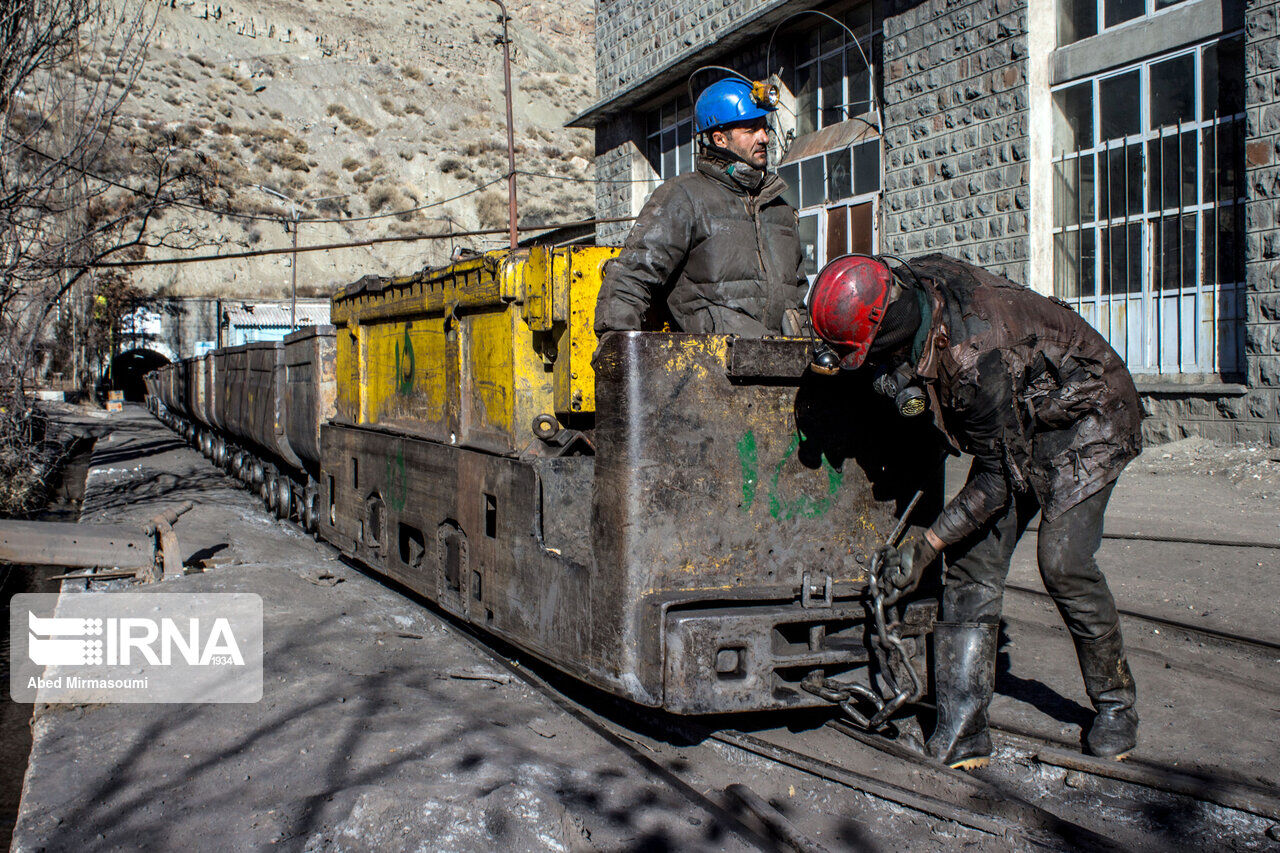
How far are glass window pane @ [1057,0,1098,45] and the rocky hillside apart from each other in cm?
3857

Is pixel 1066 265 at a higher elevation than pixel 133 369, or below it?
below

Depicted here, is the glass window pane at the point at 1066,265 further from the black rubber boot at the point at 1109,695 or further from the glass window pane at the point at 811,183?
the black rubber boot at the point at 1109,695

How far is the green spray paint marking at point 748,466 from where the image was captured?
3.88 meters

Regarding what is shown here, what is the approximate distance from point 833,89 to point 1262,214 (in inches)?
270

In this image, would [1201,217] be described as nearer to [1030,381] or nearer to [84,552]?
[1030,381]

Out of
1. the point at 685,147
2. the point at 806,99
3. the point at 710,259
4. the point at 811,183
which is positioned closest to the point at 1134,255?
the point at 811,183

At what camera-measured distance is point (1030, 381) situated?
12.0ft

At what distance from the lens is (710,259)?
14.3 feet

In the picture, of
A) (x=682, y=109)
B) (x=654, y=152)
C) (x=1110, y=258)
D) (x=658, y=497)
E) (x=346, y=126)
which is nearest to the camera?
(x=658, y=497)

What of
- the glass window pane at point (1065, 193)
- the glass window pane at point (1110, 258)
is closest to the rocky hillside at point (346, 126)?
the glass window pane at point (1065, 193)

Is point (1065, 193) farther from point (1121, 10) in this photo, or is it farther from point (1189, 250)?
point (1121, 10)

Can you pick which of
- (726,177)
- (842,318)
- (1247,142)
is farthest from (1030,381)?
(1247,142)

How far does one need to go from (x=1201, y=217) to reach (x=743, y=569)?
7952mm

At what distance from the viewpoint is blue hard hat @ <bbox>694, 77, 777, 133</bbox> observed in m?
4.36
